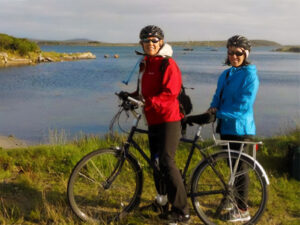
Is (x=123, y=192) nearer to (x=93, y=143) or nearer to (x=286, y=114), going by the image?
(x=93, y=143)

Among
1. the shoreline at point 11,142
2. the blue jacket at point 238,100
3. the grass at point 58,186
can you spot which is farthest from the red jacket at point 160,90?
the shoreline at point 11,142

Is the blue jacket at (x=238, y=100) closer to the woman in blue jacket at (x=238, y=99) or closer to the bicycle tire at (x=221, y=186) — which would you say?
the woman in blue jacket at (x=238, y=99)

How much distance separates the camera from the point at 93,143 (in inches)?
228

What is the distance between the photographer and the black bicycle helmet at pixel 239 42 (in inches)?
131

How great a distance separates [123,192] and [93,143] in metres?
2.08

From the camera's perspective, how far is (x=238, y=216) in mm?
3588

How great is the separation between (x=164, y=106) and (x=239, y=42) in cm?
90

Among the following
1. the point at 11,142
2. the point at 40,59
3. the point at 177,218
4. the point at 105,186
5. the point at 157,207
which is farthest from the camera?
the point at 40,59

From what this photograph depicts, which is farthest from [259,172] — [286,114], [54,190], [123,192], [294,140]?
[286,114]

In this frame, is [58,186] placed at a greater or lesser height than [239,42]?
lesser

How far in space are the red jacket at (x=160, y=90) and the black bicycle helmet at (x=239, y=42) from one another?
59 centimetres

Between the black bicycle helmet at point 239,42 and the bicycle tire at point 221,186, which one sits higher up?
the black bicycle helmet at point 239,42

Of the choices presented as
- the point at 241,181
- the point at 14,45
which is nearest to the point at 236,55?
the point at 241,181

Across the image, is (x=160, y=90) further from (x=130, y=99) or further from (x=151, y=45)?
(x=151, y=45)
